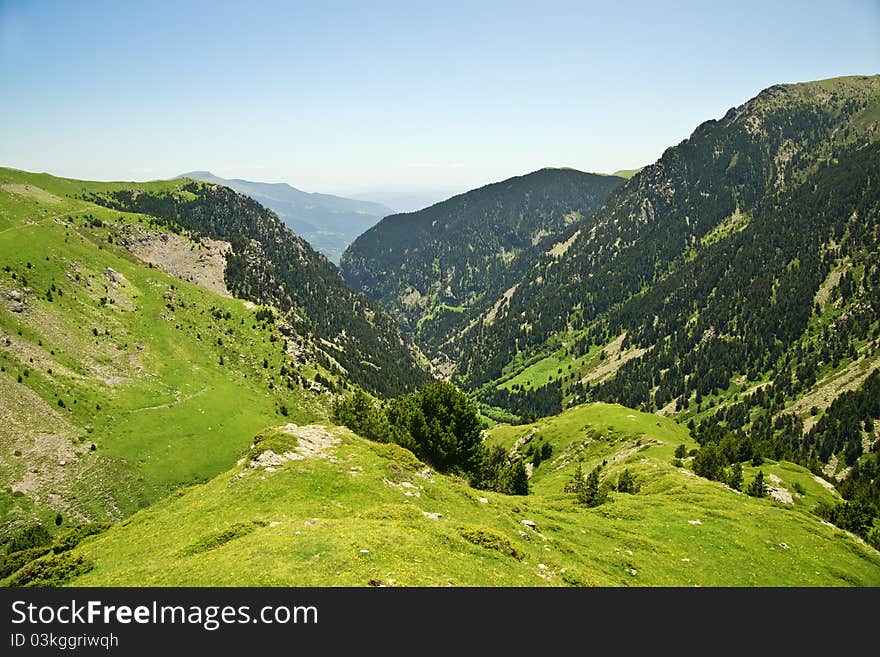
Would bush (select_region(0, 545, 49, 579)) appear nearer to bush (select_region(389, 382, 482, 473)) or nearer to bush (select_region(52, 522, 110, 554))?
bush (select_region(52, 522, 110, 554))

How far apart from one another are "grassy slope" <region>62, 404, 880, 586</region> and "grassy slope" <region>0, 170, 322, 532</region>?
188ft

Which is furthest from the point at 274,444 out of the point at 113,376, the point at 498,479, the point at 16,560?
the point at 113,376

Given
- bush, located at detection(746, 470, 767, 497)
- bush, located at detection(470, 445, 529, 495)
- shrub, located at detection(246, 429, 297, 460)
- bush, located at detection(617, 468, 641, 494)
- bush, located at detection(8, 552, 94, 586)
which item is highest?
shrub, located at detection(246, 429, 297, 460)

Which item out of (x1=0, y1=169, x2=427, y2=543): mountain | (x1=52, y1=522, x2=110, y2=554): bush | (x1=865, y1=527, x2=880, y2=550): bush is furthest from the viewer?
(x1=0, y1=169, x2=427, y2=543): mountain

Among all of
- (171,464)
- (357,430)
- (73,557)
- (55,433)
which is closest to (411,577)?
(73,557)

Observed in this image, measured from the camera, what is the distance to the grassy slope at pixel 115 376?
91.1 meters

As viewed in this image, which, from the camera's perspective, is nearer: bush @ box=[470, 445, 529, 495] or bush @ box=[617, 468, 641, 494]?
bush @ box=[617, 468, 641, 494]

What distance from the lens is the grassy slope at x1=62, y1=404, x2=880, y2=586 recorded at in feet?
88.8

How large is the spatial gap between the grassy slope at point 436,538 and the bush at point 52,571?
113cm

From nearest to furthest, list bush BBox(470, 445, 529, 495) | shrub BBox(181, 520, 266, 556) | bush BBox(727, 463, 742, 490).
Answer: shrub BBox(181, 520, 266, 556) < bush BBox(727, 463, 742, 490) < bush BBox(470, 445, 529, 495)

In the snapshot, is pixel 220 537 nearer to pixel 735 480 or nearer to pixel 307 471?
pixel 307 471

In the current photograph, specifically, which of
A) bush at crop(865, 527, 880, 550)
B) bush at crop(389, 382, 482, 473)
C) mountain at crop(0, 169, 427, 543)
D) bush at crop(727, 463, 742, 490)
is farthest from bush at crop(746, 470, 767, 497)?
mountain at crop(0, 169, 427, 543)

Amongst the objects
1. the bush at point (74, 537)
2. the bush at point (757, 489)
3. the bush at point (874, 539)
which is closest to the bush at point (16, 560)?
the bush at point (74, 537)
